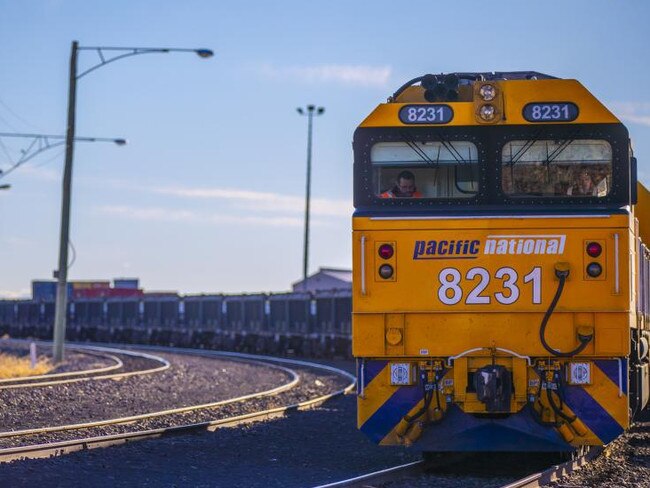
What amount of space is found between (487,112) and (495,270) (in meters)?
1.51

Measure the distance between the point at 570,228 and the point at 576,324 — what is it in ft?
2.94

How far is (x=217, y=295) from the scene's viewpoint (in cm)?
4981

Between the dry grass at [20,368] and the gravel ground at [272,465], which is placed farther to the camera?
the dry grass at [20,368]

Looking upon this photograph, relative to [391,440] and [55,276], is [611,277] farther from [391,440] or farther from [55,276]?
[55,276]

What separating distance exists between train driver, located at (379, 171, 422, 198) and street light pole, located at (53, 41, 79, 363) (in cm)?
2018

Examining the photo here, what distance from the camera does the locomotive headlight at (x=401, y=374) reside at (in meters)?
11.2

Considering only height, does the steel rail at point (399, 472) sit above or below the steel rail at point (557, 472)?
below

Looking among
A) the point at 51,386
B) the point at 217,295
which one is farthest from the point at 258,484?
the point at 217,295

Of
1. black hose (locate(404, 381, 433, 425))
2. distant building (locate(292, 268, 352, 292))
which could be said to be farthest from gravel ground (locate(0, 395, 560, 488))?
distant building (locate(292, 268, 352, 292))

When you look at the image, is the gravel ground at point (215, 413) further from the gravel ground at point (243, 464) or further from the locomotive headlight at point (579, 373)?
the locomotive headlight at point (579, 373)

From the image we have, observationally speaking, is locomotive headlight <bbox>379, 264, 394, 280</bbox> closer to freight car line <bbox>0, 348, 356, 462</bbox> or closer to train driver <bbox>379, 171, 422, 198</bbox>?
train driver <bbox>379, 171, 422, 198</bbox>

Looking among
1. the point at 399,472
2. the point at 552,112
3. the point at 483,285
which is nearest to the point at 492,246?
the point at 483,285

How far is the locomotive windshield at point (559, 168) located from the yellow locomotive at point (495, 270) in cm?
1

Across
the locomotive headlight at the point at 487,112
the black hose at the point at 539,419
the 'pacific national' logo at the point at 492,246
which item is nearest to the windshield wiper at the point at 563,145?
the locomotive headlight at the point at 487,112
